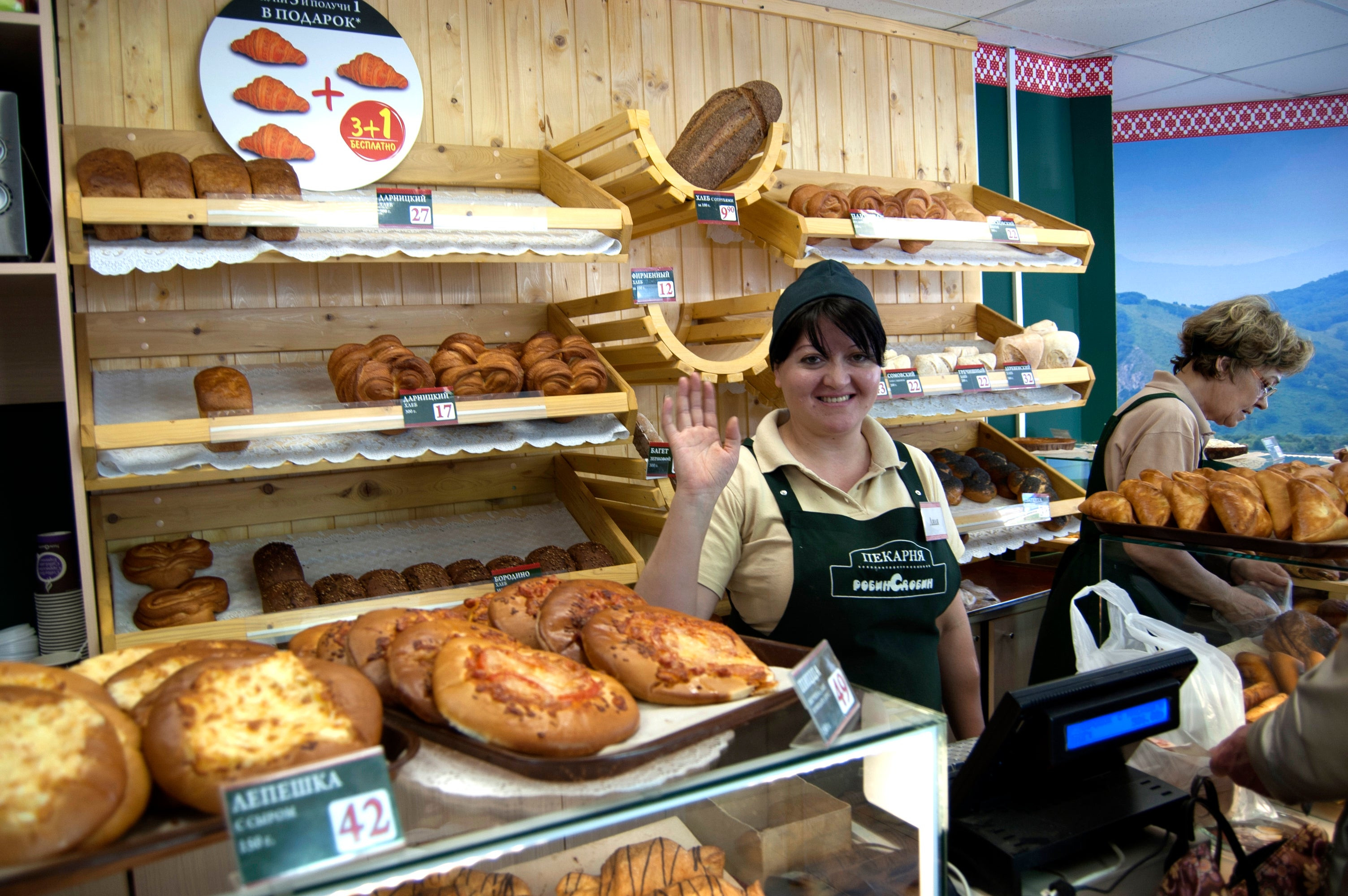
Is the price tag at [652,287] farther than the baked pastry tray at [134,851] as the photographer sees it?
Yes

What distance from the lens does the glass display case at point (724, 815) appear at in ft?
2.35

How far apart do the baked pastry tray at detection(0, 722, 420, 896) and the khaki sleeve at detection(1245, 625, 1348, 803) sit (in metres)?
1.04

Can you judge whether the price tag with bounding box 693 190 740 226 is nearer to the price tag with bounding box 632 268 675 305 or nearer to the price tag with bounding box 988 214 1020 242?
the price tag with bounding box 632 268 675 305

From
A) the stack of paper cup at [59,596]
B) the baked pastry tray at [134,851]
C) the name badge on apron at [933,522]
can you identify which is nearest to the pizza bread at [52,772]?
the baked pastry tray at [134,851]

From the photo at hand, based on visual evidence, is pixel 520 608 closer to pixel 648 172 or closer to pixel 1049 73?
pixel 648 172

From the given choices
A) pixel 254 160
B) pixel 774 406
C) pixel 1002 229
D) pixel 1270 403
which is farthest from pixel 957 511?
pixel 1270 403

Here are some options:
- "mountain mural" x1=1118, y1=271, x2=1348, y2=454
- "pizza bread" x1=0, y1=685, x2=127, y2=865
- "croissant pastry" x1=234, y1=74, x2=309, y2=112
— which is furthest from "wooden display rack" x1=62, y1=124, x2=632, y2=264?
"mountain mural" x1=1118, y1=271, x2=1348, y2=454

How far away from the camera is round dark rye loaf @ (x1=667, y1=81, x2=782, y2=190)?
287cm

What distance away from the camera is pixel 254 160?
2477mm

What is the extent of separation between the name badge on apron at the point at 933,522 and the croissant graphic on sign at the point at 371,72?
2091 millimetres

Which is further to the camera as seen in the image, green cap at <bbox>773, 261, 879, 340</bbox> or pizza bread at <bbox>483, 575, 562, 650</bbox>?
green cap at <bbox>773, 261, 879, 340</bbox>

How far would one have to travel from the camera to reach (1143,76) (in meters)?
5.31

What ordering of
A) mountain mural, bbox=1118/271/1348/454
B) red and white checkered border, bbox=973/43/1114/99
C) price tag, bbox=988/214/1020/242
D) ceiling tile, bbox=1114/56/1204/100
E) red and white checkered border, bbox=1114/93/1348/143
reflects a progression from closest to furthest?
price tag, bbox=988/214/1020/242 < red and white checkered border, bbox=973/43/1114/99 < ceiling tile, bbox=1114/56/1204/100 < red and white checkered border, bbox=1114/93/1348/143 < mountain mural, bbox=1118/271/1348/454

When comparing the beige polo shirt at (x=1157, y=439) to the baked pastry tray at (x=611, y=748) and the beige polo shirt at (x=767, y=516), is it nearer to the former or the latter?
the beige polo shirt at (x=767, y=516)
